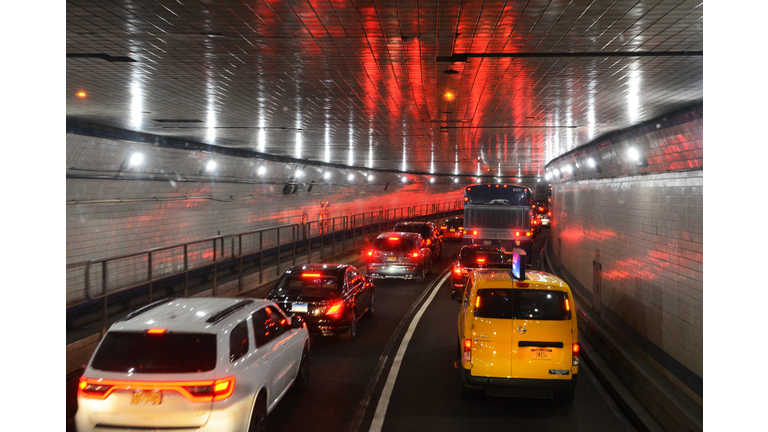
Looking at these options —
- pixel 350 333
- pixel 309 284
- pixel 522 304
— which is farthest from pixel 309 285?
pixel 522 304

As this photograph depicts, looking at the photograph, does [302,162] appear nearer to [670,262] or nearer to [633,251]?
[633,251]

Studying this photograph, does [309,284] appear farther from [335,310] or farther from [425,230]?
[425,230]

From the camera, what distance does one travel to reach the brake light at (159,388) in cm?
556

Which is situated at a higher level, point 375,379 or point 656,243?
point 656,243

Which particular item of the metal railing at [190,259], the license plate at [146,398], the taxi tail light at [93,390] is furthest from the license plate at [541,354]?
the metal railing at [190,259]

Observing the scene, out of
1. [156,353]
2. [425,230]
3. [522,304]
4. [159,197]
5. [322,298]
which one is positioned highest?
[159,197]

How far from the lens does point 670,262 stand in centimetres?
909

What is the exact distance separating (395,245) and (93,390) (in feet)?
47.9

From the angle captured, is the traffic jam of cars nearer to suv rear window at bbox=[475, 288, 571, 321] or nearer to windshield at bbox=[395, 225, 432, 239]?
suv rear window at bbox=[475, 288, 571, 321]

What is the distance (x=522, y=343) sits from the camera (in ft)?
25.1

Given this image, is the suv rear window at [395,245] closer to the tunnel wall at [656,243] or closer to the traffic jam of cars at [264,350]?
the tunnel wall at [656,243]

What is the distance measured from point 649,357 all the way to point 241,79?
8557mm

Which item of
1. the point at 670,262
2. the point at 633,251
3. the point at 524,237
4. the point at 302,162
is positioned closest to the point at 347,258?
the point at 302,162

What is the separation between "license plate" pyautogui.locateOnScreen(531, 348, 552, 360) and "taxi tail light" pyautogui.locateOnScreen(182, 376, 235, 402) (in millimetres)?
4171
